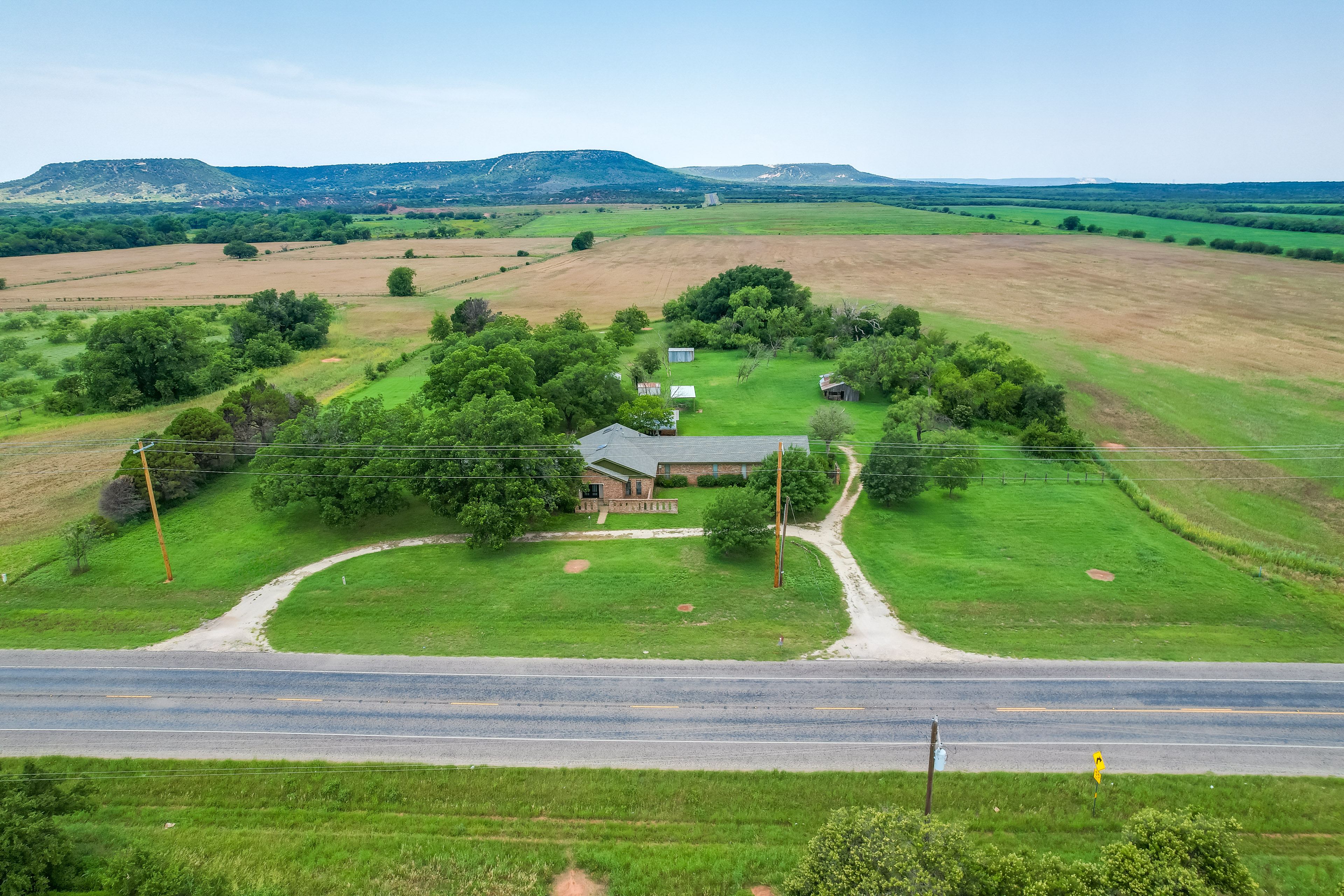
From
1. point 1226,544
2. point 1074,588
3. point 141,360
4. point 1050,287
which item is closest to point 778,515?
point 1074,588

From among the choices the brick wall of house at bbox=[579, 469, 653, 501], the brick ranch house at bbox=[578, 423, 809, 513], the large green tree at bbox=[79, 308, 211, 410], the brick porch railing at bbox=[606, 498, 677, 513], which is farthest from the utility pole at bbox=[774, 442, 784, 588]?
the large green tree at bbox=[79, 308, 211, 410]

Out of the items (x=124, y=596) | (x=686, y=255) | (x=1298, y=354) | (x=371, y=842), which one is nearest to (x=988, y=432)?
(x=1298, y=354)

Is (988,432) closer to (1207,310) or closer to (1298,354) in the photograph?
(1298,354)

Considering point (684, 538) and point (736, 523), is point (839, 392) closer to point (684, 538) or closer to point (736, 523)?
point (684, 538)

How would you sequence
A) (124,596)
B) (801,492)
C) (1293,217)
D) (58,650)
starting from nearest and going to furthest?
(58,650), (124,596), (801,492), (1293,217)

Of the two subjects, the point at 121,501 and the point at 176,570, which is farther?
the point at 121,501
